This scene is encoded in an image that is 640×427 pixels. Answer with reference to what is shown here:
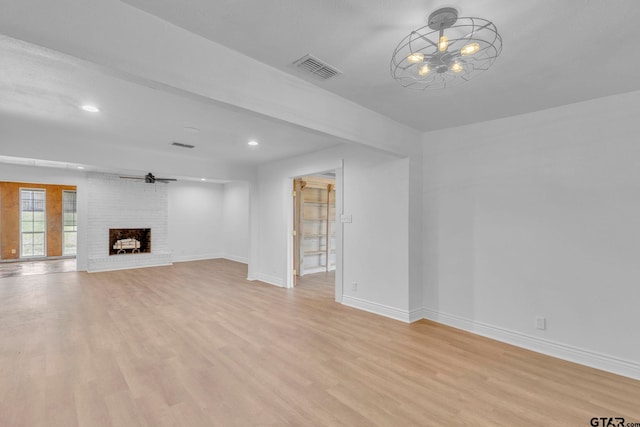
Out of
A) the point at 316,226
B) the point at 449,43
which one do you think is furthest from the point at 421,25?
the point at 316,226

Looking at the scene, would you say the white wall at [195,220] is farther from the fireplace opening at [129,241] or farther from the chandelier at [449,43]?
the chandelier at [449,43]

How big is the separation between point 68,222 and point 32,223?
0.85 meters

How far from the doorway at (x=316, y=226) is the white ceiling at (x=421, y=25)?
422cm

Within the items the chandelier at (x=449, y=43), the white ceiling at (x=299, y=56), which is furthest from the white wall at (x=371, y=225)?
the chandelier at (x=449, y=43)

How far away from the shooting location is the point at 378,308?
4258 mm

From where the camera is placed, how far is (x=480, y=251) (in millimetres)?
3613

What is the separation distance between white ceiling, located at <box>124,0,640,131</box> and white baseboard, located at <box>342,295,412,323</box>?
8.98 ft

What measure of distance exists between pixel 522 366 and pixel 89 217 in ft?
30.3

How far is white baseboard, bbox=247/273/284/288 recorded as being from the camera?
6.02 metres

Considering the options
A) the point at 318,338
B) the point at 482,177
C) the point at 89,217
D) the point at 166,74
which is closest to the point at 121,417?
the point at 318,338

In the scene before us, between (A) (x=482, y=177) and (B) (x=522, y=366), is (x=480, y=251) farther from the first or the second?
(B) (x=522, y=366)

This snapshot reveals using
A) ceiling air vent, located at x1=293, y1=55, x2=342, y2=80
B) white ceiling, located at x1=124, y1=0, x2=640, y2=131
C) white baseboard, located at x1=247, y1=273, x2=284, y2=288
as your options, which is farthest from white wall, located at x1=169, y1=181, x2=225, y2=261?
ceiling air vent, located at x1=293, y1=55, x2=342, y2=80

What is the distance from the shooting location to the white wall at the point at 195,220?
9023 millimetres

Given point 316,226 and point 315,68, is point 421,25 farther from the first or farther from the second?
point 316,226
